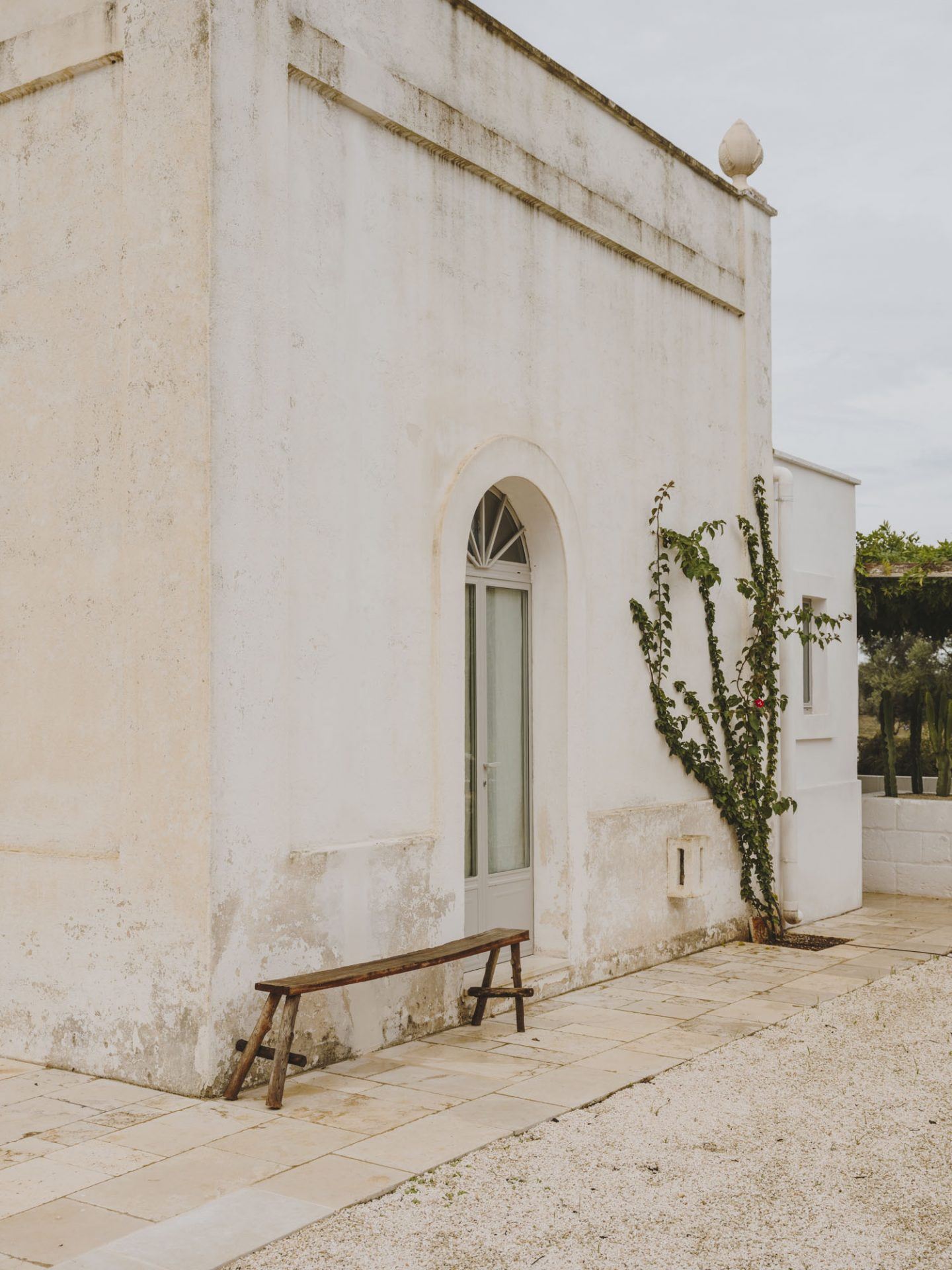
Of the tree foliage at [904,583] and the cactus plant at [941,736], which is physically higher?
→ the tree foliage at [904,583]

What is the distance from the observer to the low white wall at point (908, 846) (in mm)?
11977

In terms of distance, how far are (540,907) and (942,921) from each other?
444cm

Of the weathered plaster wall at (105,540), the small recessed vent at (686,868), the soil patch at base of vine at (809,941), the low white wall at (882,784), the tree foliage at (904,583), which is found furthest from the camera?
the low white wall at (882,784)

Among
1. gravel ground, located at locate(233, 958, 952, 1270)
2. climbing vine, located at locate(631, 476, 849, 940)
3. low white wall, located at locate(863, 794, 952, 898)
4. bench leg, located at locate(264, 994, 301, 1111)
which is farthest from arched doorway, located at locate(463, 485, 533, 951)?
low white wall, located at locate(863, 794, 952, 898)

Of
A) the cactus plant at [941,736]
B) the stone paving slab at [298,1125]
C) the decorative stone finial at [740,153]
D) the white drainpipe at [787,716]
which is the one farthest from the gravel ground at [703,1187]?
the decorative stone finial at [740,153]

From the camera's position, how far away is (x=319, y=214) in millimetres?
6074

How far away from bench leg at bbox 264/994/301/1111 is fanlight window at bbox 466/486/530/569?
3.02 meters

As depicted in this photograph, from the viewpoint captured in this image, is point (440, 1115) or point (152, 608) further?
point (152, 608)

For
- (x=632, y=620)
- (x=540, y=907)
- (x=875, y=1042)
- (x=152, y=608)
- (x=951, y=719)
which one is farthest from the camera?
(x=951, y=719)

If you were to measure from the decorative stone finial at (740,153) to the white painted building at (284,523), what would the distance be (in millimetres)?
2594

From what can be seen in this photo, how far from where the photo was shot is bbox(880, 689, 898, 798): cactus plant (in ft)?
40.5

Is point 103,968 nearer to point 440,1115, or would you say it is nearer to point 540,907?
point 440,1115

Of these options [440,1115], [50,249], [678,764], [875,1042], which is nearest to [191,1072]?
[440,1115]

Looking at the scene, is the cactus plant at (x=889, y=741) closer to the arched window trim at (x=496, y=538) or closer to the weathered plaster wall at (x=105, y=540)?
the arched window trim at (x=496, y=538)
